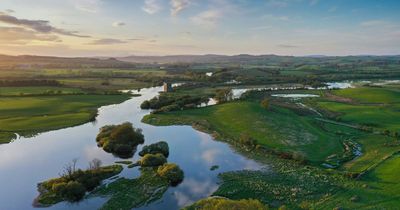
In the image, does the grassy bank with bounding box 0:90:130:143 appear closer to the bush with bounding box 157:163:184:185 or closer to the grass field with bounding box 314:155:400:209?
the bush with bounding box 157:163:184:185

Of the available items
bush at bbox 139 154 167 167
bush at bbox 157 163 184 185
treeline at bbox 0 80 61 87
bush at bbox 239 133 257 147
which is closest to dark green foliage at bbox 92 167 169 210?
bush at bbox 157 163 184 185

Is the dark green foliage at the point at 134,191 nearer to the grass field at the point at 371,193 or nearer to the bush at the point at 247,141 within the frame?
the grass field at the point at 371,193

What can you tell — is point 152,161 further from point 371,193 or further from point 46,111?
point 46,111

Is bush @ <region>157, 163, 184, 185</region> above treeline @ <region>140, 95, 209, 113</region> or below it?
below

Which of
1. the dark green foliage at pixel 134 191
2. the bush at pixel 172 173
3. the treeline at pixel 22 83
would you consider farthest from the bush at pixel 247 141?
the treeline at pixel 22 83

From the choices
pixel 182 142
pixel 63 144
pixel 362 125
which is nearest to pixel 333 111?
pixel 362 125
